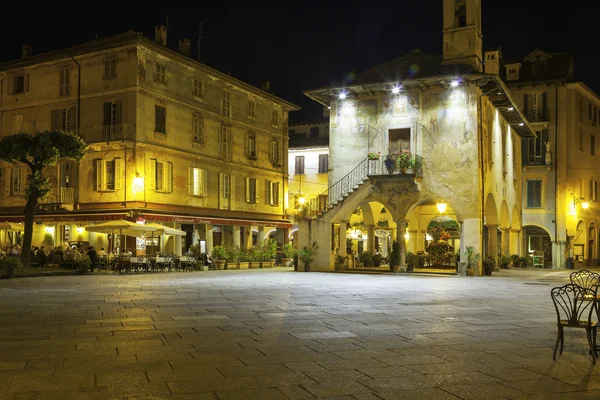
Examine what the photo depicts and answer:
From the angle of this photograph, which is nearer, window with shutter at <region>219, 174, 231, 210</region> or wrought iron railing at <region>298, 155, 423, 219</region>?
wrought iron railing at <region>298, 155, 423, 219</region>

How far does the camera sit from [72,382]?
22.7ft

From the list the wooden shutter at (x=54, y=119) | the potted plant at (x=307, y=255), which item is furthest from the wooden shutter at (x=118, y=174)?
the potted plant at (x=307, y=255)

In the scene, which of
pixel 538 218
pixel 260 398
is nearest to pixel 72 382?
pixel 260 398

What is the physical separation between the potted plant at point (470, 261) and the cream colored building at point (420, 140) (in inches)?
12.8

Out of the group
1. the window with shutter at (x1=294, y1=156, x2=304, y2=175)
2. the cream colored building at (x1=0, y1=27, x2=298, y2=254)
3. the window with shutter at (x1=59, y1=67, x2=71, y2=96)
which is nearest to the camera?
the cream colored building at (x1=0, y1=27, x2=298, y2=254)

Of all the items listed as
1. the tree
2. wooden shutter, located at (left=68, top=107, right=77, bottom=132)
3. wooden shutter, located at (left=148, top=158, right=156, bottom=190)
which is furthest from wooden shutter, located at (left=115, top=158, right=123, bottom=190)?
the tree

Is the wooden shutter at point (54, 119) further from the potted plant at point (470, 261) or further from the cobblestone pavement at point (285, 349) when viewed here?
the potted plant at point (470, 261)

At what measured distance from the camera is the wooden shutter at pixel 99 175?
34.3m

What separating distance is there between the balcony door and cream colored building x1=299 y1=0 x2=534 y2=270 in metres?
0.05

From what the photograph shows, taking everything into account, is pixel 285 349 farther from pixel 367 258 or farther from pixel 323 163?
pixel 323 163

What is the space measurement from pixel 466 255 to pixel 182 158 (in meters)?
17.6

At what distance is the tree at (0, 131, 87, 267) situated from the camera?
27.4m

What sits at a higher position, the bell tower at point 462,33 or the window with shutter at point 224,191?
the bell tower at point 462,33

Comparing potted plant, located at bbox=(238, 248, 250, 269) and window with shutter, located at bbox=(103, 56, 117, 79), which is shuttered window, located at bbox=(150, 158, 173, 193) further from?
potted plant, located at bbox=(238, 248, 250, 269)
